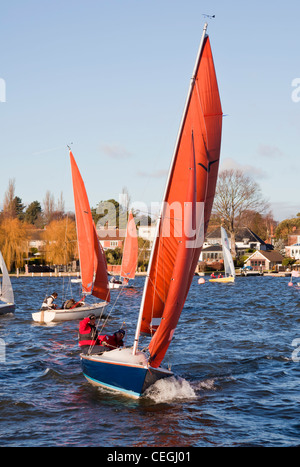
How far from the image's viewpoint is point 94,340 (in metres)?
18.1

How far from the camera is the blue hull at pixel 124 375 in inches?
601

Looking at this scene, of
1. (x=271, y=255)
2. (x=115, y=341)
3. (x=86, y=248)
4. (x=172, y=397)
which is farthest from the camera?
(x=271, y=255)

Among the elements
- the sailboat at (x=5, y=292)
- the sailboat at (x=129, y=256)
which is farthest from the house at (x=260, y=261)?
the sailboat at (x=5, y=292)

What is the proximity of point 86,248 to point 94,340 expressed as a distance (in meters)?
16.0

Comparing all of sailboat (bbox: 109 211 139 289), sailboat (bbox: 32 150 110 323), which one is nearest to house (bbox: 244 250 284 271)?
sailboat (bbox: 109 211 139 289)

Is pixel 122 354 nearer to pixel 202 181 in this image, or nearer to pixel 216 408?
pixel 216 408

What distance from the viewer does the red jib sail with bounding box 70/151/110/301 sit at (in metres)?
33.3

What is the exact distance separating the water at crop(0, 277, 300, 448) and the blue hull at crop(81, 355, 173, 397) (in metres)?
0.37

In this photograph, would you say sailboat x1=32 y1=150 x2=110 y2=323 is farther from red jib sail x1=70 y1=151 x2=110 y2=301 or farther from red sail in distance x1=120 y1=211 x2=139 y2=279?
red sail in distance x1=120 y1=211 x2=139 y2=279

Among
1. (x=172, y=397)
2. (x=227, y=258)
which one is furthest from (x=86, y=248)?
(x=227, y=258)

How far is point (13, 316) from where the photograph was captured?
37156 mm

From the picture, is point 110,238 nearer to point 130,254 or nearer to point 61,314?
point 130,254
